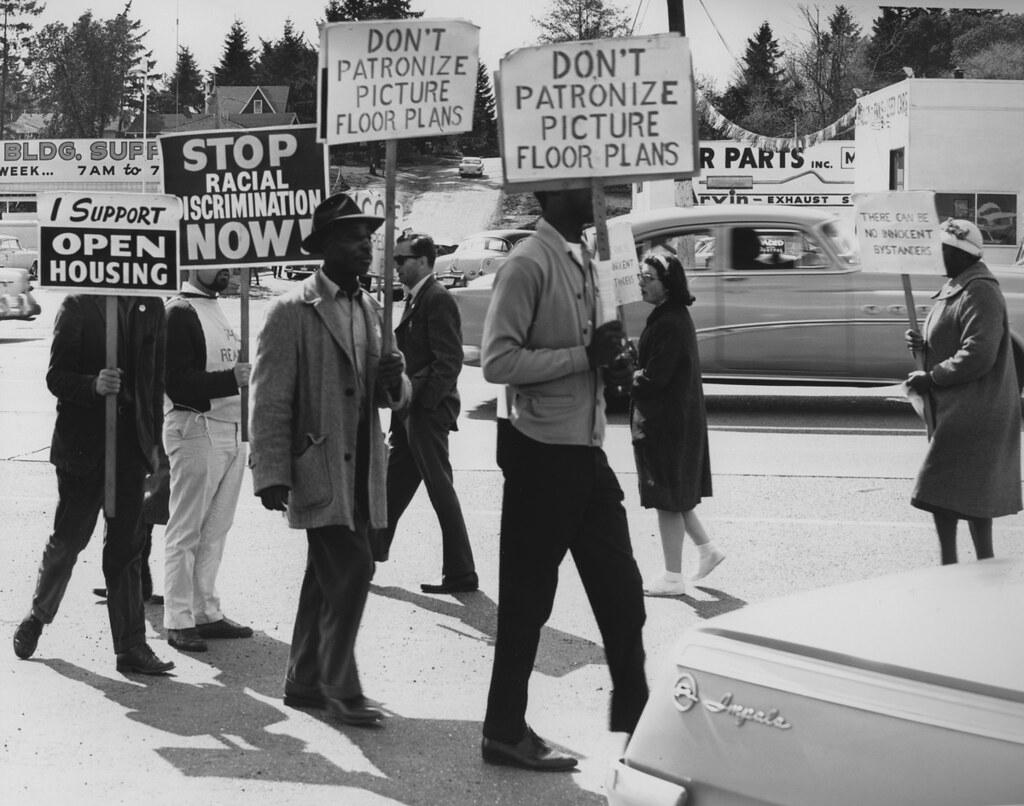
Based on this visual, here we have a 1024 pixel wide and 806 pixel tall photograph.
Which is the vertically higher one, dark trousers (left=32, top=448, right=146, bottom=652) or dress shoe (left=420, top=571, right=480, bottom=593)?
dark trousers (left=32, top=448, right=146, bottom=652)

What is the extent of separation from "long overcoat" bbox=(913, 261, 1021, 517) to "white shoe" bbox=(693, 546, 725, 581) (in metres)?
1.15

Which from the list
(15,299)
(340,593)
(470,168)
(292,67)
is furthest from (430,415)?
(292,67)

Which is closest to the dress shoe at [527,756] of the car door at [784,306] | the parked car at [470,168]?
the car door at [784,306]

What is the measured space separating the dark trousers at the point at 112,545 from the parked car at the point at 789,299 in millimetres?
8454

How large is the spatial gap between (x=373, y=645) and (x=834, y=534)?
3.40 metres

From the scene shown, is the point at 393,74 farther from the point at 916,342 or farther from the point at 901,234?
the point at 901,234

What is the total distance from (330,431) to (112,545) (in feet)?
4.09

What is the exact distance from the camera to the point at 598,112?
5.49 meters

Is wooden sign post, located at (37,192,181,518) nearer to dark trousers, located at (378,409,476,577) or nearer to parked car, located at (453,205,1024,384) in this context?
dark trousers, located at (378,409,476,577)

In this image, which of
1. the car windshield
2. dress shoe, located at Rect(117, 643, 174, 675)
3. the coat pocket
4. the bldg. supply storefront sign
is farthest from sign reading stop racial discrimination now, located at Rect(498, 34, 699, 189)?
the bldg. supply storefront sign

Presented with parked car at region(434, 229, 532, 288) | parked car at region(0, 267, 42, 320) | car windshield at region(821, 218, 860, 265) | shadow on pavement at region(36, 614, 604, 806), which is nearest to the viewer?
shadow on pavement at region(36, 614, 604, 806)

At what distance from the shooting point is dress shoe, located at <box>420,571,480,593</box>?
25.2ft

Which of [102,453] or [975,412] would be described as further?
[975,412]

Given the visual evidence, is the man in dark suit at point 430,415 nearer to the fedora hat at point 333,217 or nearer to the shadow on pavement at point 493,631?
the shadow on pavement at point 493,631
